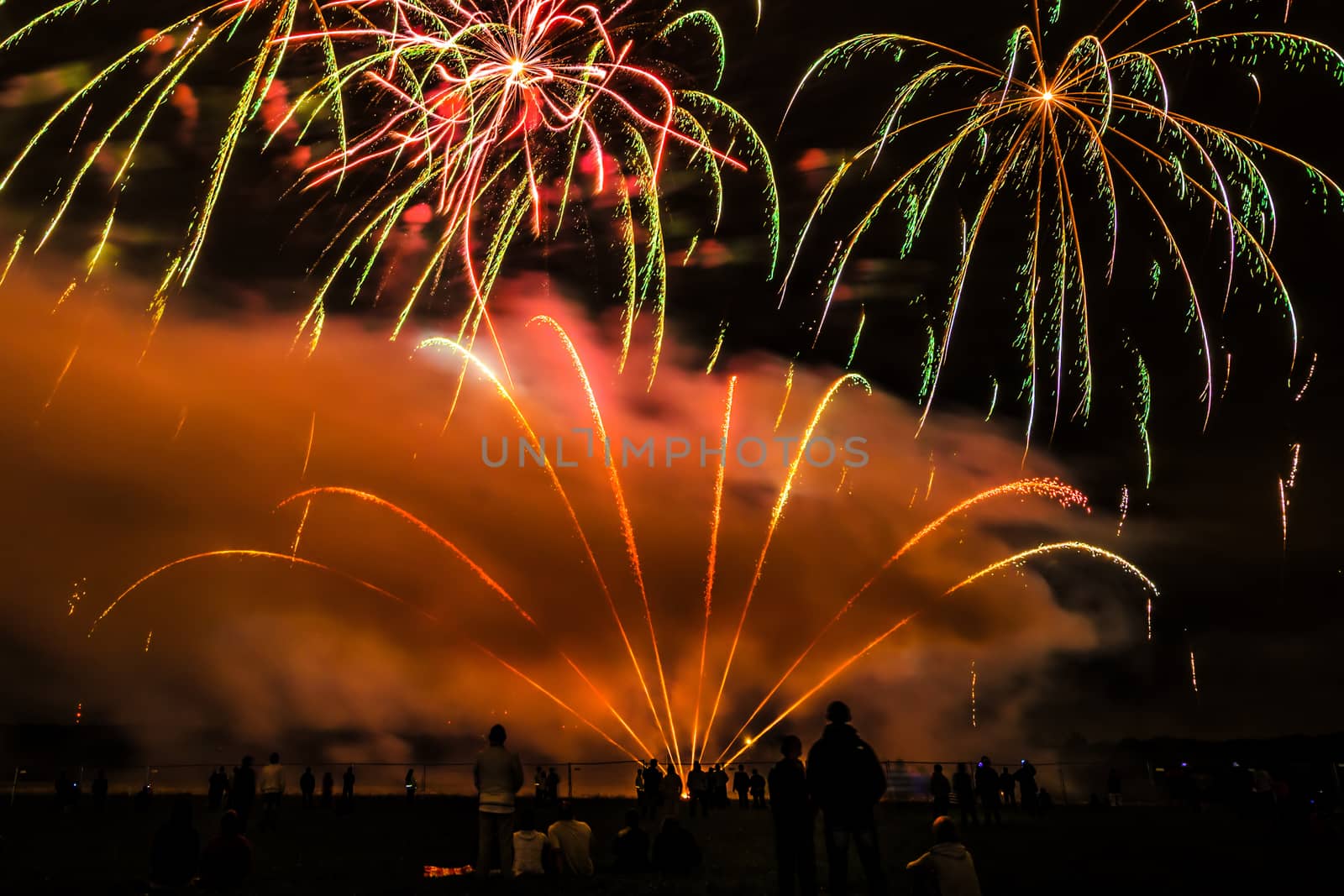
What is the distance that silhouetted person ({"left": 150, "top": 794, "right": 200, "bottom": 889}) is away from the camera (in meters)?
10.6

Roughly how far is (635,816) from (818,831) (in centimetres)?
920

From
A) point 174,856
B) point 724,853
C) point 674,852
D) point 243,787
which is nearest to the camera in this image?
point 174,856

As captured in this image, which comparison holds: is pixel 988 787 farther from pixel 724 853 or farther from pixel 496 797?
pixel 496 797

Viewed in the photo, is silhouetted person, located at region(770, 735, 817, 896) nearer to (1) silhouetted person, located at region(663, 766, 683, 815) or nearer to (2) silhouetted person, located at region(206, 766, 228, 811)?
(1) silhouetted person, located at region(663, 766, 683, 815)

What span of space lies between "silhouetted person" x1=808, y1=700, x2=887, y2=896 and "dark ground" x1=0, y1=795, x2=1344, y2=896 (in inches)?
94.3

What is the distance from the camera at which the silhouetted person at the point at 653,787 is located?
98.8 feet

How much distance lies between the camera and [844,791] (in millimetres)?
9836

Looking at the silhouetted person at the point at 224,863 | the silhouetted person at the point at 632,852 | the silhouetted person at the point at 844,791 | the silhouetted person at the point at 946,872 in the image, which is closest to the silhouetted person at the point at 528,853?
the silhouetted person at the point at 632,852

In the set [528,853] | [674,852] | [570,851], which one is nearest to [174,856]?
[528,853]

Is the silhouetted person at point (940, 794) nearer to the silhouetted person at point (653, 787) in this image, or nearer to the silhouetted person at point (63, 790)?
the silhouetted person at point (653, 787)

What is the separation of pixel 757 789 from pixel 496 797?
25.4 meters

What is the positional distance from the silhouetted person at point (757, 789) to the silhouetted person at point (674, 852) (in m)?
22.5

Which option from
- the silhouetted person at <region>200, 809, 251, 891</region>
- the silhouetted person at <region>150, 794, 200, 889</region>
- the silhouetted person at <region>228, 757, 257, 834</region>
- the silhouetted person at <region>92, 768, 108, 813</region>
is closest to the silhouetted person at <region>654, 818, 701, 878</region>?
the silhouetted person at <region>200, 809, 251, 891</region>

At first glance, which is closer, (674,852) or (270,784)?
(674,852)
